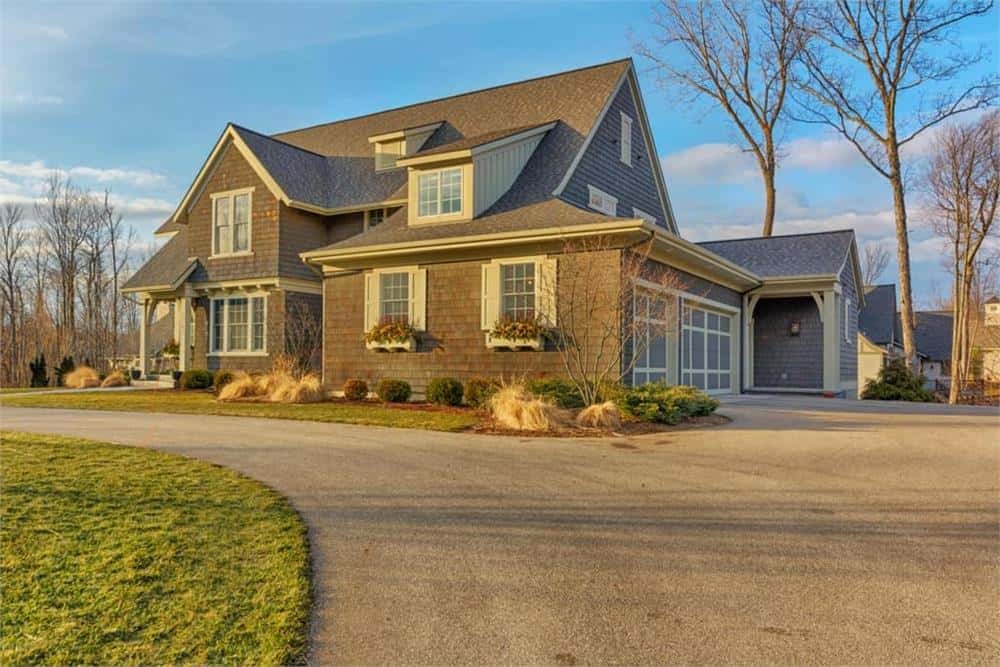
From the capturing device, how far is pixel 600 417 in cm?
984

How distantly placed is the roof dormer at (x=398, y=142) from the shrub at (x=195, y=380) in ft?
26.2

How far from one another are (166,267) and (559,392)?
54.6ft

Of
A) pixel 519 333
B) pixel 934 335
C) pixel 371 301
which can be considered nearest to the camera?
pixel 519 333

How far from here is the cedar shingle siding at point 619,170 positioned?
15680 mm

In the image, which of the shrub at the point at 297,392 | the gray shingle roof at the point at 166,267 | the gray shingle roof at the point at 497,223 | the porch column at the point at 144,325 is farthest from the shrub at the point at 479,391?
the porch column at the point at 144,325

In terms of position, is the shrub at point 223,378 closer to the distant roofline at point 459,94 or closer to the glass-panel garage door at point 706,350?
the distant roofline at point 459,94

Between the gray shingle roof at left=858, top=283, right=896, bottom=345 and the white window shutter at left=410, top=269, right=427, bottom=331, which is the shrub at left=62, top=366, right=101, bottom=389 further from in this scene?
the gray shingle roof at left=858, top=283, right=896, bottom=345

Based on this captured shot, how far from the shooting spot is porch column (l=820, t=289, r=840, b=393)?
60.4ft

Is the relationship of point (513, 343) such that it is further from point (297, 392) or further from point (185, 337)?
point (185, 337)

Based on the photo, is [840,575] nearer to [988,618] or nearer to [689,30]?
[988,618]

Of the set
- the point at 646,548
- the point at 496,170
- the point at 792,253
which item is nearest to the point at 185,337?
the point at 496,170

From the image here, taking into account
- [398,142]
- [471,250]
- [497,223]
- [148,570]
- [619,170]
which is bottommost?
[148,570]

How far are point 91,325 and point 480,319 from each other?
27367 millimetres

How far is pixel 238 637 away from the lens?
3.19 m
